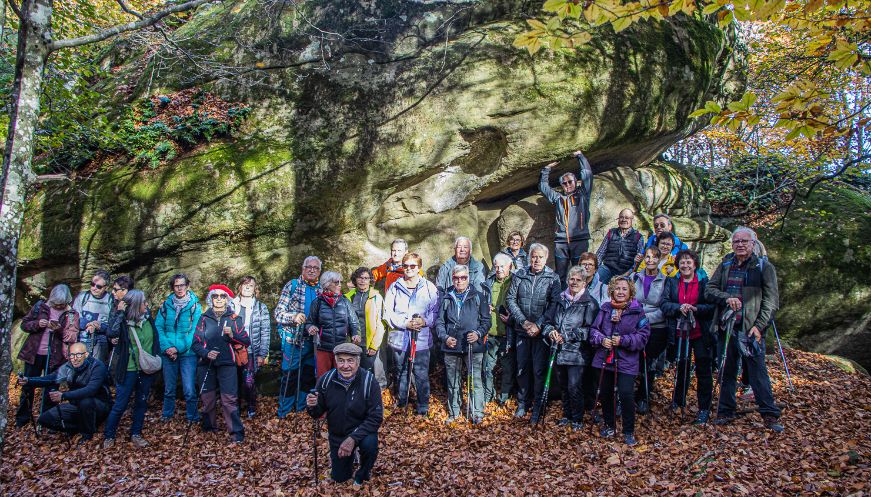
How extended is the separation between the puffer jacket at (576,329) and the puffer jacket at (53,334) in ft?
23.1

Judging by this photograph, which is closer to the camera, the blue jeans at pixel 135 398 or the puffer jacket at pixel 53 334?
the blue jeans at pixel 135 398

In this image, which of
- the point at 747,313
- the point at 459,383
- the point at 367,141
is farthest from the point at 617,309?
the point at 367,141

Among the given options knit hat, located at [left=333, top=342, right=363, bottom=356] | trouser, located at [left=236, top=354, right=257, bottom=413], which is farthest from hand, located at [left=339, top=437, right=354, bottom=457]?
trouser, located at [left=236, top=354, right=257, bottom=413]

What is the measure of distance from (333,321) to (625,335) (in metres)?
4.01

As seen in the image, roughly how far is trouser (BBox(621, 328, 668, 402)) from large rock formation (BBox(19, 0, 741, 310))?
3.53 metres

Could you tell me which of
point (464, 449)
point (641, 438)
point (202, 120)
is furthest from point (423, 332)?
point (202, 120)

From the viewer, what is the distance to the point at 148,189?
29.3 feet

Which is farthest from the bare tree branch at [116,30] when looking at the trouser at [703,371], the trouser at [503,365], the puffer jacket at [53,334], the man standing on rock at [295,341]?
the trouser at [703,371]

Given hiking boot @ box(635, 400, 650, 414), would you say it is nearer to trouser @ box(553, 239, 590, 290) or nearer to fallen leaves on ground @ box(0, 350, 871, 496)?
fallen leaves on ground @ box(0, 350, 871, 496)

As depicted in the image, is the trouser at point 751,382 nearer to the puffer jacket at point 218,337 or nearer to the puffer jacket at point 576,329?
the puffer jacket at point 576,329

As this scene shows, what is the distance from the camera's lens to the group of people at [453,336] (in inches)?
248

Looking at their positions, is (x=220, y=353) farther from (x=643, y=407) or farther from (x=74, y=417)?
(x=643, y=407)

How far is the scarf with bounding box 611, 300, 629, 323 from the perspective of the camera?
6262mm

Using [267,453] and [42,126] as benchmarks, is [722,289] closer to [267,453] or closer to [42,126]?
[267,453]
